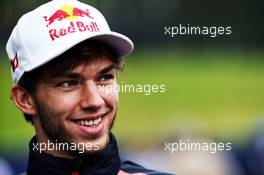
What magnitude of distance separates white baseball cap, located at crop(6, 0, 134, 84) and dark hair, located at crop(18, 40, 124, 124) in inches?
1.1

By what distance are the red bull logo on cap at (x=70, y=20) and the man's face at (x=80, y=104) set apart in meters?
0.14

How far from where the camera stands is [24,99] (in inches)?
74.7

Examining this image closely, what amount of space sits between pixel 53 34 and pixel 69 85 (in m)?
0.22

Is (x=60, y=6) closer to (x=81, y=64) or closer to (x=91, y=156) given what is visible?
(x=81, y=64)

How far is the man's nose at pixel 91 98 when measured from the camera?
1882 millimetres

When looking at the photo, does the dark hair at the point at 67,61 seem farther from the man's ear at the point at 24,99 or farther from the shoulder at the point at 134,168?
the shoulder at the point at 134,168

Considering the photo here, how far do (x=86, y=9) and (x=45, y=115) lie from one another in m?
0.37

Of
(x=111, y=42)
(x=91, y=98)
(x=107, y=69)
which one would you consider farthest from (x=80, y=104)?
(x=111, y=42)

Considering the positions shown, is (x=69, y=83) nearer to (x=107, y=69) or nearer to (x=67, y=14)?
(x=107, y=69)

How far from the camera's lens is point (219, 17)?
7.36 ft

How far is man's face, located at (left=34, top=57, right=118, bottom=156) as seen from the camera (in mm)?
1864

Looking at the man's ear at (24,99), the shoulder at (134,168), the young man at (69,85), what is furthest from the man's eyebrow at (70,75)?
the shoulder at (134,168)

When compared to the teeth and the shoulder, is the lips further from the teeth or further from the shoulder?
the shoulder

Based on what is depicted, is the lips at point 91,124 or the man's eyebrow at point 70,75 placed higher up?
the man's eyebrow at point 70,75
